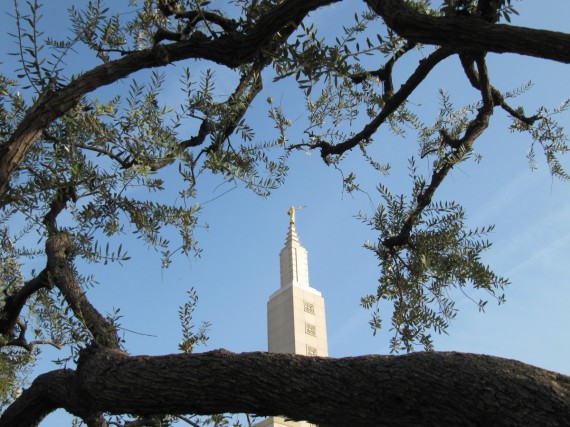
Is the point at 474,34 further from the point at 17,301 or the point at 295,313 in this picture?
the point at 295,313

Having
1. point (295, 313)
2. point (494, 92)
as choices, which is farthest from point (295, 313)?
point (494, 92)

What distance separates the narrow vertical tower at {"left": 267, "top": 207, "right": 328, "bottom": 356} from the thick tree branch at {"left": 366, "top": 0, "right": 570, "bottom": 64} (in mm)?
23080

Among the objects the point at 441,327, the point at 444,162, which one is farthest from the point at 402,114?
the point at 441,327

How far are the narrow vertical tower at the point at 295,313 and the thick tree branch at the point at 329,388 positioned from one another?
887 inches

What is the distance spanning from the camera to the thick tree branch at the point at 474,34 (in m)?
3.12

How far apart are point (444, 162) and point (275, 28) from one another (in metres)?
2.58

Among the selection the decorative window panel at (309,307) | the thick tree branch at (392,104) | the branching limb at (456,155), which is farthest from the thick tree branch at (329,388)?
the decorative window panel at (309,307)

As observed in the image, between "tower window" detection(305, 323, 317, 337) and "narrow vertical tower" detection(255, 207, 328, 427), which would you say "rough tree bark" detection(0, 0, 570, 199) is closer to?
"narrow vertical tower" detection(255, 207, 328, 427)

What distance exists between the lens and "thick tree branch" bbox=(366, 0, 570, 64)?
123 inches

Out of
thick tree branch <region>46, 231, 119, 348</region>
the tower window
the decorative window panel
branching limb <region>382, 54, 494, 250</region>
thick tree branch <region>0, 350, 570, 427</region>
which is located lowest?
thick tree branch <region>0, 350, 570, 427</region>

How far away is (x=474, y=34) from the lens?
10.7ft

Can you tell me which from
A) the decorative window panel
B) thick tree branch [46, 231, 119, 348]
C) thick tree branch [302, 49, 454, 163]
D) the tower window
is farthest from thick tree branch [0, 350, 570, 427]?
the decorative window panel

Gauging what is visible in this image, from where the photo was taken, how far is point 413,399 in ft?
9.99

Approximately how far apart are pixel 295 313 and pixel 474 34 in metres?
24.6
